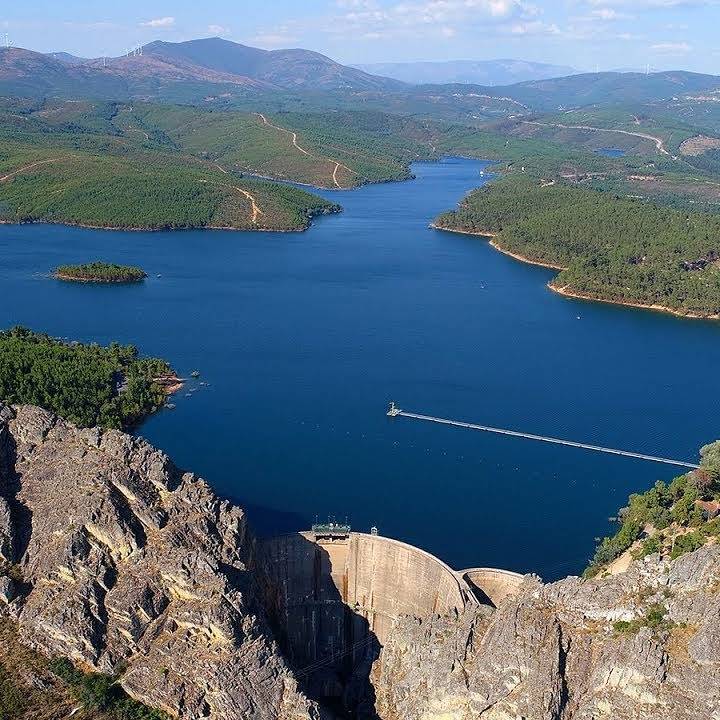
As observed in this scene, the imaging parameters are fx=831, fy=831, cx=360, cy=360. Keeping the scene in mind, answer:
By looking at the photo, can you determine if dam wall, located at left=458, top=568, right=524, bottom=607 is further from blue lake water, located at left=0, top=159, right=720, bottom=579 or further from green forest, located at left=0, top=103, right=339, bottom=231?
green forest, located at left=0, top=103, right=339, bottom=231

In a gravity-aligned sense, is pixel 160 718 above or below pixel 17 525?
below

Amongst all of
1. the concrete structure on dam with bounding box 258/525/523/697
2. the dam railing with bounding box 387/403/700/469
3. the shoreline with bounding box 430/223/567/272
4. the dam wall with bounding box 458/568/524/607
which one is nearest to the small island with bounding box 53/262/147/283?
the dam railing with bounding box 387/403/700/469

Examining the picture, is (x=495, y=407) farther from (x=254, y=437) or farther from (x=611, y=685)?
(x=611, y=685)

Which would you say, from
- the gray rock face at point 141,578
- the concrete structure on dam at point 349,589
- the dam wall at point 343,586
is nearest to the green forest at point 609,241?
the concrete structure on dam at point 349,589

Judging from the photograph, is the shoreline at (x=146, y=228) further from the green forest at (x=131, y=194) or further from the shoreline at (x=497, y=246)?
the shoreline at (x=497, y=246)

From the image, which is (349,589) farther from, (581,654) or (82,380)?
(82,380)

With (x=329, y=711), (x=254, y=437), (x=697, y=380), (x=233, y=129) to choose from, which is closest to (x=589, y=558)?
(x=329, y=711)

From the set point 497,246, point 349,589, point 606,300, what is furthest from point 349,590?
point 497,246
